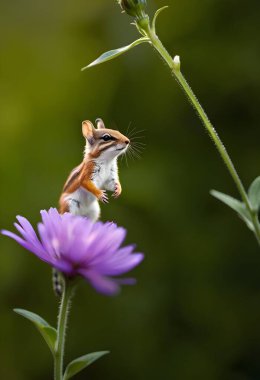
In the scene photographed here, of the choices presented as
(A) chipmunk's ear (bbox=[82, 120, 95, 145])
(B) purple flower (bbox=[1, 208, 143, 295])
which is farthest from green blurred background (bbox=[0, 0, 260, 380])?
(B) purple flower (bbox=[1, 208, 143, 295])

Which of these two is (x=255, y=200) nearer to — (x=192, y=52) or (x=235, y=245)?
(x=235, y=245)

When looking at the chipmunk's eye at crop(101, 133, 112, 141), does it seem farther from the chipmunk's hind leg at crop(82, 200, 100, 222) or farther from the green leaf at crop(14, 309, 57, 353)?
the green leaf at crop(14, 309, 57, 353)

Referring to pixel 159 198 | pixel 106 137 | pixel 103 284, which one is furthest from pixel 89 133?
pixel 159 198

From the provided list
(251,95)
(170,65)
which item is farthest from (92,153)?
(251,95)

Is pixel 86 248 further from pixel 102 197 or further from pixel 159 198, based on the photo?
pixel 159 198

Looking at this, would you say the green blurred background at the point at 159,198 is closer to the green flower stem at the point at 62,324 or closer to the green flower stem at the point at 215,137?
the green flower stem at the point at 215,137

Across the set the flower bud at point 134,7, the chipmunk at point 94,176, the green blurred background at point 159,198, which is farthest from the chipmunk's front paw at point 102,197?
the green blurred background at point 159,198
